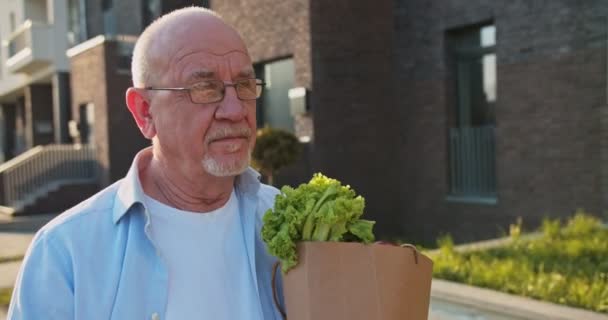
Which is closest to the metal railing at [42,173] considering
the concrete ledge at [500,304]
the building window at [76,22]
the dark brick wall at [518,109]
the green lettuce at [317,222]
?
the building window at [76,22]

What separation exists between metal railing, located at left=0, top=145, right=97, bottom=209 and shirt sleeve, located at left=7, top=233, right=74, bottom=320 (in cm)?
1563

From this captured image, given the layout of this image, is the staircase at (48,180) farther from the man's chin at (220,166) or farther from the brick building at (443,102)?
the man's chin at (220,166)

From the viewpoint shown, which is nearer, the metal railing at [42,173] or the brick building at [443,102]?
the brick building at [443,102]

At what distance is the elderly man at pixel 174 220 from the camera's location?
1718 mm

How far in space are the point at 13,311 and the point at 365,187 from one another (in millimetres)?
10078

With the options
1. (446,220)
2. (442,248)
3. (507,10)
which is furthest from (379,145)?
(442,248)

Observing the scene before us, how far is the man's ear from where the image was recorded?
76.4 inches

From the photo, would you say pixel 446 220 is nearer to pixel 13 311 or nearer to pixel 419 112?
pixel 419 112

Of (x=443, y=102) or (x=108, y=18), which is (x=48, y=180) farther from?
(x=443, y=102)

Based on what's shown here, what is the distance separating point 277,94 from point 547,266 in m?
7.56

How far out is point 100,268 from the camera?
175 centimetres

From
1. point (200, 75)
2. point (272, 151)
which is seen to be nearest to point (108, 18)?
point (272, 151)

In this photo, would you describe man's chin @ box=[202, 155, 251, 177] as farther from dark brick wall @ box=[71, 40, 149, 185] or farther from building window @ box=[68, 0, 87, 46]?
building window @ box=[68, 0, 87, 46]

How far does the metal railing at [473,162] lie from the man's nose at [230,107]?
8.70 metres
